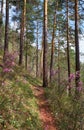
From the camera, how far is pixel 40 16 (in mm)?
39406

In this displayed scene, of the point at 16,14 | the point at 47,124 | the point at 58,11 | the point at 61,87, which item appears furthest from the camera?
the point at 16,14


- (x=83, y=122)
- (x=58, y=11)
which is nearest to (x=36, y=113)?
(x=83, y=122)

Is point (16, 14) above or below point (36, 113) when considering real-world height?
above

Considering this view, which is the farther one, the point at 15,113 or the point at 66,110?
the point at 66,110

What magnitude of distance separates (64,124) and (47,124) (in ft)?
4.11

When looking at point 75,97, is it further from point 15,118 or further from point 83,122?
point 15,118

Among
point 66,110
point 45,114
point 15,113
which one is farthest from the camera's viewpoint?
point 45,114

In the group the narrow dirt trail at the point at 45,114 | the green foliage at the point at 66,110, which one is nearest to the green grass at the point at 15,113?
the narrow dirt trail at the point at 45,114

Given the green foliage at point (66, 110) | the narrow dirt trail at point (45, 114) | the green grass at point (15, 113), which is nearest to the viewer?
the green grass at point (15, 113)

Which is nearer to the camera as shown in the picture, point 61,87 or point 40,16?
point 61,87

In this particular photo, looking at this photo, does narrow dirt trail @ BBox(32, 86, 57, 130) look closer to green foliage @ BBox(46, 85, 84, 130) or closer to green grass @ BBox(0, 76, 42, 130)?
green foliage @ BBox(46, 85, 84, 130)

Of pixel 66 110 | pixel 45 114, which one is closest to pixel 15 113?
pixel 45 114

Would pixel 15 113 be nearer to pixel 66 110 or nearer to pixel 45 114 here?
pixel 45 114

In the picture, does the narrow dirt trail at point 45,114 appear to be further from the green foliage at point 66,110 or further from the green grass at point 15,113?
the green grass at point 15,113
